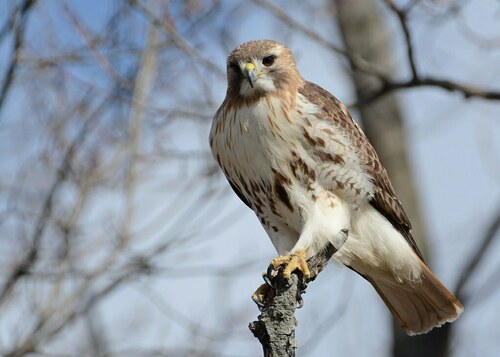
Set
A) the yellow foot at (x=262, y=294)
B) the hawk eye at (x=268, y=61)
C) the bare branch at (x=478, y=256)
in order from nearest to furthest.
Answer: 1. the yellow foot at (x=262, y=294)
2. the hawk eye at (x=268, y=61)
3. the bare branch at (x=478, y=256)

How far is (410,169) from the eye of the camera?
9.96 meters

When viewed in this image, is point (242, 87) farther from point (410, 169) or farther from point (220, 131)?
point (410, 169)

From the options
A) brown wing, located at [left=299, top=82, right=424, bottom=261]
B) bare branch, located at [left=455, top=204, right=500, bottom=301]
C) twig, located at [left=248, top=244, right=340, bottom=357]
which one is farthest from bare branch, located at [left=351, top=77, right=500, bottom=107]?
twig, located at [left=248, top=244, right=340, bottom=357]

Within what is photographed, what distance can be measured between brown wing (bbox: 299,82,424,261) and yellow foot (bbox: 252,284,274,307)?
808mm

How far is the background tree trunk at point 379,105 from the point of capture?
9.67 m

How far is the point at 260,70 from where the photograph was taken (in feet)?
17.7

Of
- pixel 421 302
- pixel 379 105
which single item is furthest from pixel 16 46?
pixel 379 105

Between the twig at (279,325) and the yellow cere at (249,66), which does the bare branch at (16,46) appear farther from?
the twig at (279,325)

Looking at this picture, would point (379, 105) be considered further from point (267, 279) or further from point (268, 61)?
point (267, 279)

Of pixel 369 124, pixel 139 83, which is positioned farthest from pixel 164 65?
pixel 369 124

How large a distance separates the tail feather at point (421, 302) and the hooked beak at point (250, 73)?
1.41 m

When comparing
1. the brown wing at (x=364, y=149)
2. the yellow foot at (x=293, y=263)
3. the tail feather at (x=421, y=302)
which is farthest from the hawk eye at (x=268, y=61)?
the tail feather at (x=421, y=302)

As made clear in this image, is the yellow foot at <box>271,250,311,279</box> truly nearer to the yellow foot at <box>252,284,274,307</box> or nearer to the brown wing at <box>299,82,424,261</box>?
the yellow foot at <box>252,284,274,307</box>

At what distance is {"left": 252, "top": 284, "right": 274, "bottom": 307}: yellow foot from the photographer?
498 centimetres
